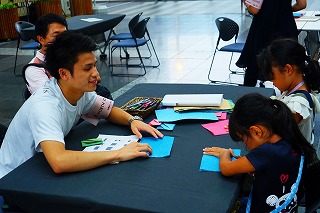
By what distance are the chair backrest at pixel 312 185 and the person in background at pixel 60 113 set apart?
25.9 inches

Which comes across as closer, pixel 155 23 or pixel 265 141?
pixel 265 141

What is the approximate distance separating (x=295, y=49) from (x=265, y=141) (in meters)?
0.69

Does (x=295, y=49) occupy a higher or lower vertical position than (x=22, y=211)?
higher

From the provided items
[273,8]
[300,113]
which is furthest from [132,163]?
[273,8]

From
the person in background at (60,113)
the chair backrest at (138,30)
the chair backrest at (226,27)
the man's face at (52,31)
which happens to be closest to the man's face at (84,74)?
the person in background at (60,113)

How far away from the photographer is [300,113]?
73.2 inches

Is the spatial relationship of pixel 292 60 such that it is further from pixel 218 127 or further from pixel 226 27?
pixel 226 27

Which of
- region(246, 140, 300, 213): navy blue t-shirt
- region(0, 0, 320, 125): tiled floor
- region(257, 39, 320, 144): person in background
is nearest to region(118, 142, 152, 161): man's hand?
region(246, 140, 300, 213): navy blue t-shirt

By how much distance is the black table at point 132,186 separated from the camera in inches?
55.6

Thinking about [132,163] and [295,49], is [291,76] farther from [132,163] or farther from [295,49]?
[132,163]

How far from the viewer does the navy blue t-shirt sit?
1488 millimetres

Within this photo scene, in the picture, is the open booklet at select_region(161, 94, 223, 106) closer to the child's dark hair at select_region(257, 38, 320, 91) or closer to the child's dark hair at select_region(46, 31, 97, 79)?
the child's dark hair at select_region(257, 38, 320, 91)

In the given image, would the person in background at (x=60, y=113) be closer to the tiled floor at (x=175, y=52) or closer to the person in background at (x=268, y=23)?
the person in background at (x=268, y=23)

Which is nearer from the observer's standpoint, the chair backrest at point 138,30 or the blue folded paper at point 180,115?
the blue folded paper at point 180,115
